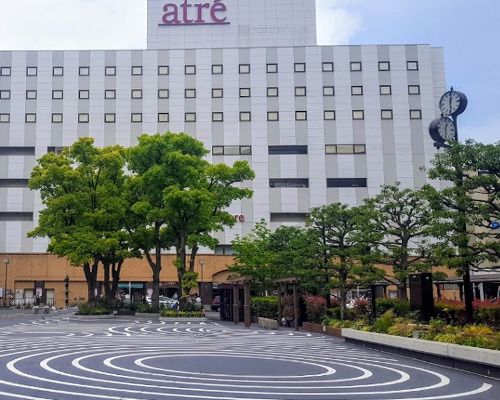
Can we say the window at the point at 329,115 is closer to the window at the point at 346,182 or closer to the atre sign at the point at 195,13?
the window at the point at 346,182

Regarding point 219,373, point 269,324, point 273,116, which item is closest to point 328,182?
point 273,116

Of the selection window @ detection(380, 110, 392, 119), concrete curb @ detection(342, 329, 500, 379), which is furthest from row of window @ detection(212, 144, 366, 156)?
concrete curb @ detection(342, 329, 500, 379)

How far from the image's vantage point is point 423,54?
2539 inches

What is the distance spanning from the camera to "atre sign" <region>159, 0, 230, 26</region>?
223ft

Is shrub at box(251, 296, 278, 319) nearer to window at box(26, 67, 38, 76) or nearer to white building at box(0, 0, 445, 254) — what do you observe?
white building at box(0, 0, 445, 254)

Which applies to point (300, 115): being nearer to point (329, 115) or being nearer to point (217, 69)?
point (329, 115)

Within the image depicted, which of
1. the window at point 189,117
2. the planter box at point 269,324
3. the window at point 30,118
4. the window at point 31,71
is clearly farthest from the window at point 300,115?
the planter box at point 269,324

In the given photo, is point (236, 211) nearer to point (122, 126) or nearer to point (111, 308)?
point (122, 126)

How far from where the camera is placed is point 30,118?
64625 mm

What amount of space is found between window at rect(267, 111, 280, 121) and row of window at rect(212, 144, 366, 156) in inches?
123

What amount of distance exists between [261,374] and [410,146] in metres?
53.6

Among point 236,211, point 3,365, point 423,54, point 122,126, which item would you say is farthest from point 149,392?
point 423,54

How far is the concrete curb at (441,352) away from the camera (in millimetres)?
12961

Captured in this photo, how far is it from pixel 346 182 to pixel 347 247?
34.7 m
